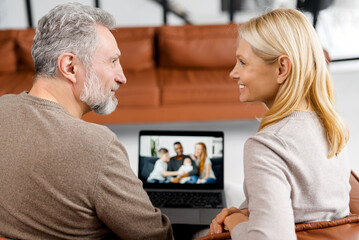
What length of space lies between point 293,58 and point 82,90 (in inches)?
26.6

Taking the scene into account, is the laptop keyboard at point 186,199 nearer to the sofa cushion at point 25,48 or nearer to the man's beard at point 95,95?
the man's beard at point 95,95

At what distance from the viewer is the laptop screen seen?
191 centimetres

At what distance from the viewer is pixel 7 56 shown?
11.1ft

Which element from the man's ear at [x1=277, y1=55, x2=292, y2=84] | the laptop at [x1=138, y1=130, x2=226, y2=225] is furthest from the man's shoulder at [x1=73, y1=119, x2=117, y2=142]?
Answer: the laptop at [x1=138, y1=130, x2=226, y2=225]

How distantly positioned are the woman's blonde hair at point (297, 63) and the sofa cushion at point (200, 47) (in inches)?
89.8

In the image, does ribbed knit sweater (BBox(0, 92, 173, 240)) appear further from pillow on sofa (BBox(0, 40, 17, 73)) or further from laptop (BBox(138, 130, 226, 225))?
pillow on sofa (BBox(0, 40, 17, 73))

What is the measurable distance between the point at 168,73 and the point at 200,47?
0.35 metres

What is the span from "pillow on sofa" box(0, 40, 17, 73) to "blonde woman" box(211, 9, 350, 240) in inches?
106

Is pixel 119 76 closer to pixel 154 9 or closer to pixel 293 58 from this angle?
pixel 293 58

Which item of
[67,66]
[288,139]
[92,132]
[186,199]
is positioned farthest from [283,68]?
[186,199]

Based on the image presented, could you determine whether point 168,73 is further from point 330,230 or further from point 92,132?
point 330,230

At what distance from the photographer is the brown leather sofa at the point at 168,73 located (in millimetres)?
3113

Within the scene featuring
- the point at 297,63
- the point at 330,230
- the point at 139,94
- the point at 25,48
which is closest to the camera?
the point at 330,230

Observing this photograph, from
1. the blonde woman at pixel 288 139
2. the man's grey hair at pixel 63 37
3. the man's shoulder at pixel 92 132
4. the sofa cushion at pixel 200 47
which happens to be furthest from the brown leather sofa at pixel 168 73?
the man's shoulder at pixel 92 132
